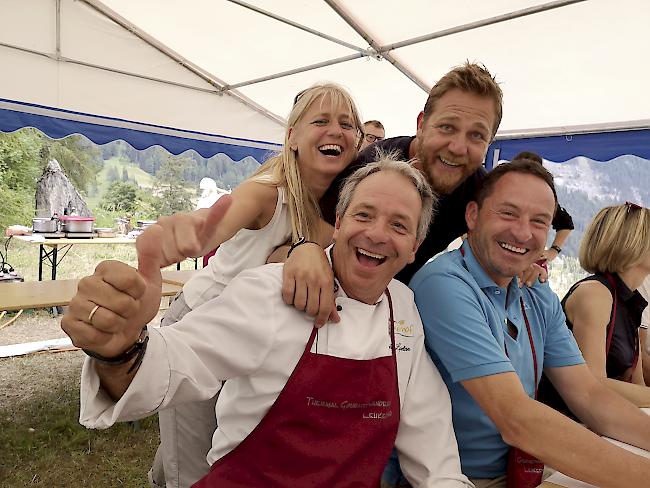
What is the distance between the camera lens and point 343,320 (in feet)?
4.08

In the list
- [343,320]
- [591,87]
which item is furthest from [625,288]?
[591,87]

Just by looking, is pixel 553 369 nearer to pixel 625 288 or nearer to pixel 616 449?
pixel 616 449

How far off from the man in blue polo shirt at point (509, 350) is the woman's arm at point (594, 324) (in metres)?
0.32

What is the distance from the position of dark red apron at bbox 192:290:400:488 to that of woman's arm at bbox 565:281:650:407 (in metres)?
1.20

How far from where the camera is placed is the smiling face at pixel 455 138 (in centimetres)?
156

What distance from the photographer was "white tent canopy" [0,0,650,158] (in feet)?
11.7

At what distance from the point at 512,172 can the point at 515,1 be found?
7.96ft

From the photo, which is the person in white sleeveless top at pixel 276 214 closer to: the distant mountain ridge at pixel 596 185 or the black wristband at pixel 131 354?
the black wristband at pixel 131 354

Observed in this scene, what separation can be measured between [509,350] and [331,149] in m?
0.89

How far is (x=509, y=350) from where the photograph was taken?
1.47 m

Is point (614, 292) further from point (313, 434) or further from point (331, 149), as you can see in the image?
point (313, 434)

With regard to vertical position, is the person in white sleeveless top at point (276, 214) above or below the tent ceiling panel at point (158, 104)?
below

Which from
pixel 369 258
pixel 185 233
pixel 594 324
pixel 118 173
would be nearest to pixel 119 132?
pixel 118 173

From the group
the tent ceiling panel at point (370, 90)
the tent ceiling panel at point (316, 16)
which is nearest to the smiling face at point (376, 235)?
the tent ceiling panel at point (316, 16)
